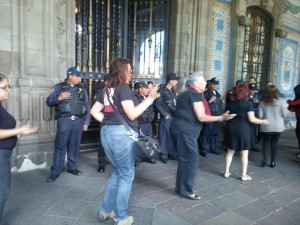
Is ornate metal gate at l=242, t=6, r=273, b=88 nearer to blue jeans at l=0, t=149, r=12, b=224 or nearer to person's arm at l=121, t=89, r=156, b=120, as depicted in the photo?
person's arm at l=121, t=89, r=156, b=120

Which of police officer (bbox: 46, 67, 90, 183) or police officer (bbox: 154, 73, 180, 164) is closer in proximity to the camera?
police officer (bbox: 46, 67, 90, 183)

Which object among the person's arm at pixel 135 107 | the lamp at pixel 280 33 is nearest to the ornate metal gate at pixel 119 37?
the person's arm at pixel 135 107

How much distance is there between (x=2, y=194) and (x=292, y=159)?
18.2 feet

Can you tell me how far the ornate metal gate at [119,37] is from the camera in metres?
5.51

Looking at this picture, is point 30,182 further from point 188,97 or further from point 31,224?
point 188,97

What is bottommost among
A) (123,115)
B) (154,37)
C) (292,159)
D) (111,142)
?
(292,159)

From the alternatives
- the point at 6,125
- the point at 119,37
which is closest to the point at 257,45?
the point at 119,37

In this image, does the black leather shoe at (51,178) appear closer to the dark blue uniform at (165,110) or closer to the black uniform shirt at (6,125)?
the black uniform shirt at (6,125)

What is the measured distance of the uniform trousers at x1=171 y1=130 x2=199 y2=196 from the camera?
3.59 metres

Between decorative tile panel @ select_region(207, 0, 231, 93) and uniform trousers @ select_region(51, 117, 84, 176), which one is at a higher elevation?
decorative tile panel @ select_region(207, 0, 231, 93)

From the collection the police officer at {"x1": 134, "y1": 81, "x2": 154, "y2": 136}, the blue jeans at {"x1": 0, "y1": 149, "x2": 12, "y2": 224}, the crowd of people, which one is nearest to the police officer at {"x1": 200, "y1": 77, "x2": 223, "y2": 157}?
the crowd of people

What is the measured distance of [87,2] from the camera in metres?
5.48

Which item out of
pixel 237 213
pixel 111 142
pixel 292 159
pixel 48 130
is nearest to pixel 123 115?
pixel 111 142

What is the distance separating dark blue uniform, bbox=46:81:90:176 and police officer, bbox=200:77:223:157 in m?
2.76
